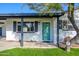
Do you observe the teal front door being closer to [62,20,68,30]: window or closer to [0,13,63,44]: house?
[0,13,63,44]: house

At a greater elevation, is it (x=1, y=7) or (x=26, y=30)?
(x=1, y=7)

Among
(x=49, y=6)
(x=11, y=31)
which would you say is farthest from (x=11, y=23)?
(x=49, y=6)

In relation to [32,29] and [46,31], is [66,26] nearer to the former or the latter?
[46,31]

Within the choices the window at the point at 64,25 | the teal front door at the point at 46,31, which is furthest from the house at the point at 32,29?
the window at the point at 64,25

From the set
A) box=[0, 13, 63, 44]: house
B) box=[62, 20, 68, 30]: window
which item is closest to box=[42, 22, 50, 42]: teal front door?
box=[0, 13, 63, 44]: house

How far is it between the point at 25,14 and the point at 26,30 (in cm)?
408

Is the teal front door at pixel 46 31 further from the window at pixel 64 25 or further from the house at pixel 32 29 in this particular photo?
the window at pixel 64 25

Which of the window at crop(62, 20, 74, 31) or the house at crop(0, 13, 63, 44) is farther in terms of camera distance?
the house at crop(0, 13, 63, 44)

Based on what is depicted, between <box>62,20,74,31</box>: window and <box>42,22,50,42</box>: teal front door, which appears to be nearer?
<box>62,20,74,31</box>: window

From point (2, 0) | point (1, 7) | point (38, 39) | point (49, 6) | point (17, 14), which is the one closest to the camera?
point (2, 0)

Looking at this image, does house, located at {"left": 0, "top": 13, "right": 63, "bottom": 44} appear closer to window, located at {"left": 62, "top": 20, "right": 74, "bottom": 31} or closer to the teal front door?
the teal front door

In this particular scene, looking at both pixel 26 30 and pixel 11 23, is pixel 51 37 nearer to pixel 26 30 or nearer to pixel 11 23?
pixel 26 30

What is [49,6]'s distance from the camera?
11914mm

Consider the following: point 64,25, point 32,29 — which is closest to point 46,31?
point 32,29
